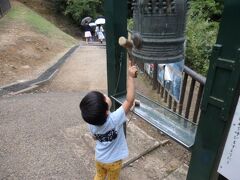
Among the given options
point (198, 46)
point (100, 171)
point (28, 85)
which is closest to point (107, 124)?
point (100, 171)

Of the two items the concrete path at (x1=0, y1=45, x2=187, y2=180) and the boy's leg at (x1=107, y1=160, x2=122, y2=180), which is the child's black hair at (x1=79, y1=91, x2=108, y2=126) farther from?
the concrete path at (x1=0, y1=45, x2=187, y2=180)

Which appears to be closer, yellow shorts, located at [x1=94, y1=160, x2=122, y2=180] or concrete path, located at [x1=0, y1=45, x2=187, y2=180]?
yellow shorts, located at [x1=94, y1=160, x2=122, y2=180]

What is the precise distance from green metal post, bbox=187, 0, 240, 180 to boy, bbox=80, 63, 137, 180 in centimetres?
62

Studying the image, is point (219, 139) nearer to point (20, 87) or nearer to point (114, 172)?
point (114, 172)

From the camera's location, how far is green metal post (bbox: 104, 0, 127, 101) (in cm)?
251

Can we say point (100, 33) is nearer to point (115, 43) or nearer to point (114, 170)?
point (115, 43)

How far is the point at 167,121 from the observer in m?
2.47

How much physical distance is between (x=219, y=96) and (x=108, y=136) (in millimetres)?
932

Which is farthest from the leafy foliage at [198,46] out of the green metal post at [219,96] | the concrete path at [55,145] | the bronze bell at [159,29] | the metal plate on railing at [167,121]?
the bronze bell at [159,29]

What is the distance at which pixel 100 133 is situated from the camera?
2109 mm

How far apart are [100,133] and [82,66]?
20.9 feet

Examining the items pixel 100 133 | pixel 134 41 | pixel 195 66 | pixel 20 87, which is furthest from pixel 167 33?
Answer: pixel 195 66

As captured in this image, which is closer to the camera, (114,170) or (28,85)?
(114,170)

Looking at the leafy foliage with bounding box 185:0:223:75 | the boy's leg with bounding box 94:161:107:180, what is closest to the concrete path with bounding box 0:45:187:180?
the boy's leg with bounding box 94:161:107:180
